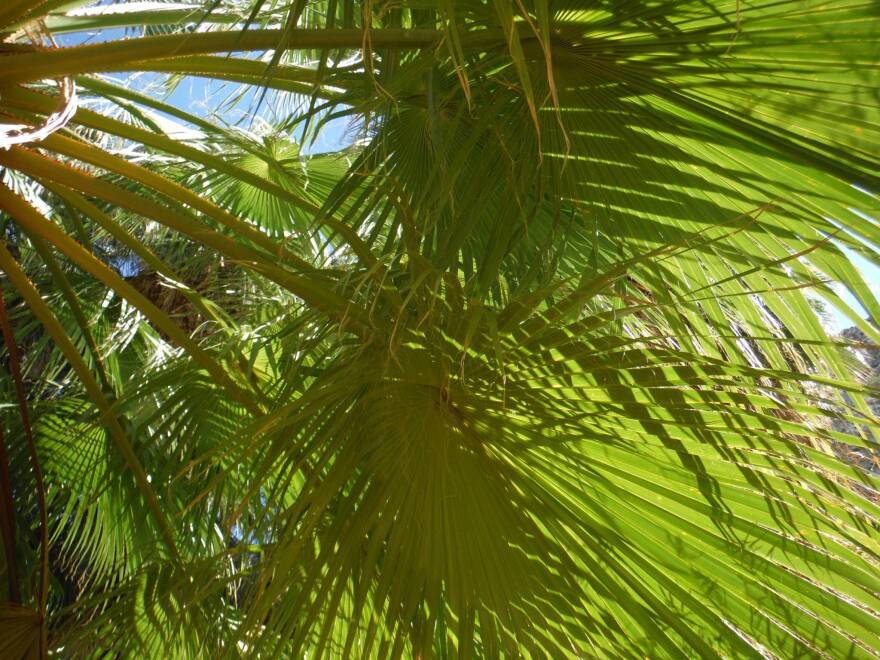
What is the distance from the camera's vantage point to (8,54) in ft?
4.68

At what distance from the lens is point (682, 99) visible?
46.1 inches

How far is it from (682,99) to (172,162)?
63.4 inches

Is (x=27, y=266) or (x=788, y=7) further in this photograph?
(x=27, y=266)

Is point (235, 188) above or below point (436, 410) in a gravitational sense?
above

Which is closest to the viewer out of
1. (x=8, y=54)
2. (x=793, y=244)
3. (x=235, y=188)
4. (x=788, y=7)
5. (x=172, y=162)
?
(x=788, y=7)

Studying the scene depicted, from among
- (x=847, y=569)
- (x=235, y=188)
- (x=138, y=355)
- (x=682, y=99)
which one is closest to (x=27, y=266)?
(x=138, y=355)

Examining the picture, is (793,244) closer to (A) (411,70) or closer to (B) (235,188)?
(A) (411,70)

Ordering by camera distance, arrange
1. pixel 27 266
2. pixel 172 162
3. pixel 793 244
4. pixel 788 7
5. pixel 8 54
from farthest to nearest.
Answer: pixel 27 266
pixel 172 162
pixel 8 54
pixel 793 244
pixel 788 7

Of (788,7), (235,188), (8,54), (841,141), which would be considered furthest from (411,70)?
(235,188)

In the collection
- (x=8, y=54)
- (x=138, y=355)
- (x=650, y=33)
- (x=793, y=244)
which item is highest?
(x=650, y=33)

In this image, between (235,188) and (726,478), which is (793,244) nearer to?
(726,478)

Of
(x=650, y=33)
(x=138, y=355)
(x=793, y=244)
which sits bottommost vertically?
(x=138, y=355)

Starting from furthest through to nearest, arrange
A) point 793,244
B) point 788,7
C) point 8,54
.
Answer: point 8,54, point 793,244, point 788,7

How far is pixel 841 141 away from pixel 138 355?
223 centimetres
